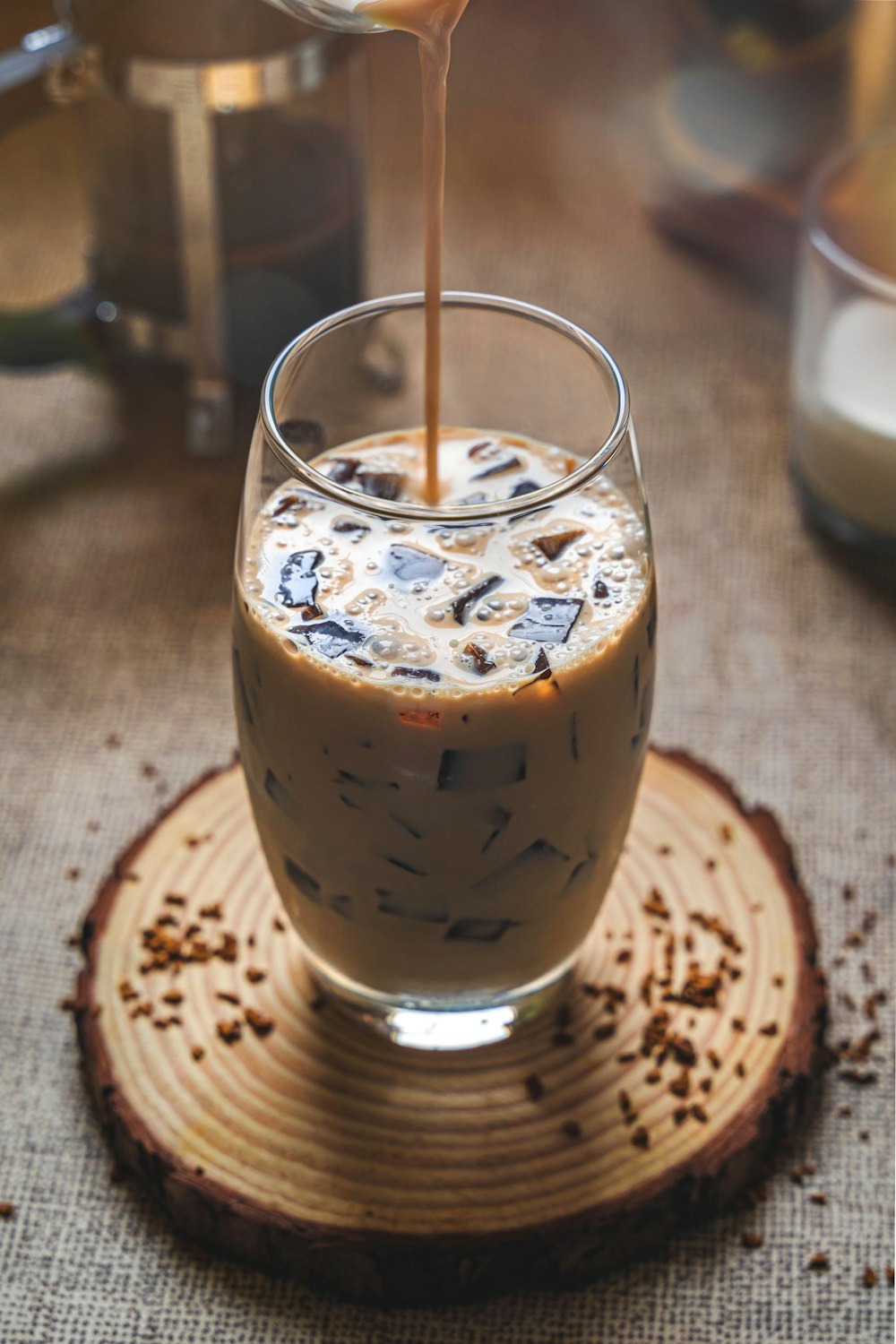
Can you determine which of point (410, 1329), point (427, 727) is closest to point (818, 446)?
point (427, 727)

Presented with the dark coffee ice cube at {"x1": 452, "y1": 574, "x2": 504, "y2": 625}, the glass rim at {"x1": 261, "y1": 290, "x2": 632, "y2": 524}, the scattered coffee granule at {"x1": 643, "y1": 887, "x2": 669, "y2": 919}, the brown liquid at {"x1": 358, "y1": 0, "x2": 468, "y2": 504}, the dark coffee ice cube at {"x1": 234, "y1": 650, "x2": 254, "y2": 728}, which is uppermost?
the brown liquid at {"x1": 358, "y1": 0, "x2": 468, "y2": 504}

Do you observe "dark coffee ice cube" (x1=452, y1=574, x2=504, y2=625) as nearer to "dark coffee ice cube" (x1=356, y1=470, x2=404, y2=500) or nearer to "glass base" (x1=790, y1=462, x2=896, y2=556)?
"dark coffee ice cube" (x1=356, y1=470, x2=404, y2=500)

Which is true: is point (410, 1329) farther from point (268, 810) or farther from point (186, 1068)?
point (268, 810)

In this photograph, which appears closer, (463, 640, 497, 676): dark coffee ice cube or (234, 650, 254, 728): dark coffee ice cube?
(463, 640, 497, 676): dark coffee ice cube

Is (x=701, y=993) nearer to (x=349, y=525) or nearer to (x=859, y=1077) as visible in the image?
(x=859, y=1077)

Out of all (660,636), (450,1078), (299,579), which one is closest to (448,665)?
(299,579)

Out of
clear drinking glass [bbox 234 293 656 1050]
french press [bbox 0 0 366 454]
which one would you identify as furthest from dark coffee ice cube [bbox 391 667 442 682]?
french press [bbox 0 0 366 454]

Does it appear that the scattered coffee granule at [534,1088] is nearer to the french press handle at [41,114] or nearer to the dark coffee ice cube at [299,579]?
the dark coffee ice cube at [299,579]
